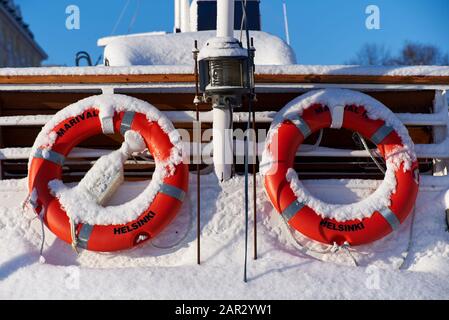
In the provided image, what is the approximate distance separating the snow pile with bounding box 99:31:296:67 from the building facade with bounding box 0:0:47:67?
21.3 m

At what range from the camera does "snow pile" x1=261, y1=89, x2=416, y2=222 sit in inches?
109

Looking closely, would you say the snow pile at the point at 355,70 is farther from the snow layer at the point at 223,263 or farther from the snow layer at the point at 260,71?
the snow layer at the point at 223,263

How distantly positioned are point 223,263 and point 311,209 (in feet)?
1.79

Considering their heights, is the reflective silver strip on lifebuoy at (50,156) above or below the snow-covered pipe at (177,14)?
below

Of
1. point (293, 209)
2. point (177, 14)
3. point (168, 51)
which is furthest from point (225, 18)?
point (177, 14)

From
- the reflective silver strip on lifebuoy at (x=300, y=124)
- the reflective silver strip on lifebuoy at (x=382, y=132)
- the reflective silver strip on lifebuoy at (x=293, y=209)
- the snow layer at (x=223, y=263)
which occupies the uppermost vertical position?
the reflective silver strip on lifebuoy at (x=300, y=124)

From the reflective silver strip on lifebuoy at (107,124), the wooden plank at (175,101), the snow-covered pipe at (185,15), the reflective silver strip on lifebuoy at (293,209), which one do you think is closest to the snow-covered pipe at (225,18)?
the wooden plank at (175,101)

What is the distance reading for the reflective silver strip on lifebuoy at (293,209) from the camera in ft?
9.00

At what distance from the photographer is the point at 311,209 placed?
276 cm

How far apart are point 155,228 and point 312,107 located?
3.57 ft

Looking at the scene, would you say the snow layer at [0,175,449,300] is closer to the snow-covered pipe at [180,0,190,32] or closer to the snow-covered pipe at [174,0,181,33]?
the snow-covered pipe at [180,0,190,32]

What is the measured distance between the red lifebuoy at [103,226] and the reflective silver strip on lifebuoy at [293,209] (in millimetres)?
556

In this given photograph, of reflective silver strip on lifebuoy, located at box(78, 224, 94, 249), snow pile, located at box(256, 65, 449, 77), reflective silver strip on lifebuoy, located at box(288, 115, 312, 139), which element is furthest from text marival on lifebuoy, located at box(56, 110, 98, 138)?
reflective silver strip on lifebuoy, located at box(288, 115, 312, 139)
